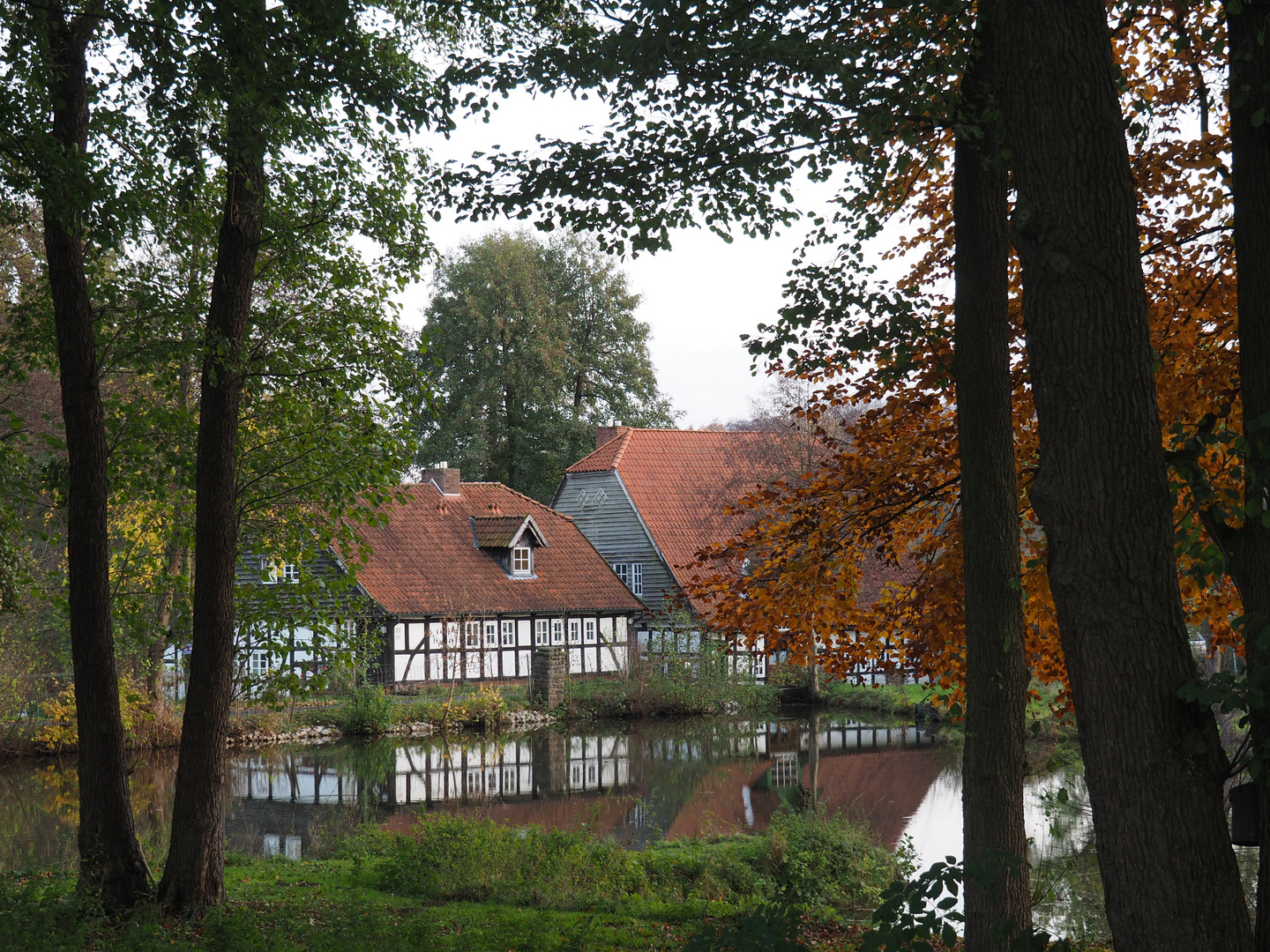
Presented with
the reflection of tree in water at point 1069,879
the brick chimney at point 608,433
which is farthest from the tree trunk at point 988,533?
the brick chimney at point 608,433

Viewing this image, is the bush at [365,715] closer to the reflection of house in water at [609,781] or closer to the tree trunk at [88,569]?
the reflection of house in water at [609,781]

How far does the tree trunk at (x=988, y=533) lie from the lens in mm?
5711

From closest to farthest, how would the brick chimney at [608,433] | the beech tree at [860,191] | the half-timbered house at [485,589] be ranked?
the beech tree at [860,191]
the half-timbered house at [485,589]
the brick chimney at [608,433]

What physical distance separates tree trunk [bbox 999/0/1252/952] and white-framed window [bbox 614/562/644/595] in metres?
31.2

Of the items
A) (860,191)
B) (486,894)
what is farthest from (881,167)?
(486,894)

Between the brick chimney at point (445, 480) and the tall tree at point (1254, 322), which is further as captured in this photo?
the brick chimney at point (445, 480)

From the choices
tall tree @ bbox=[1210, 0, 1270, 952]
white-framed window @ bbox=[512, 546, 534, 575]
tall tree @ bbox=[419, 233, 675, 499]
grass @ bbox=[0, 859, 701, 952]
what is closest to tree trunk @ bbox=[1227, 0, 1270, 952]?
tall tree @ bbox=[1210, 0, 1270, 952]

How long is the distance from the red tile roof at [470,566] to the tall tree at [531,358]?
20.9 feet

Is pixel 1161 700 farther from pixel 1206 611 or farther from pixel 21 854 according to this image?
pixel 21 854

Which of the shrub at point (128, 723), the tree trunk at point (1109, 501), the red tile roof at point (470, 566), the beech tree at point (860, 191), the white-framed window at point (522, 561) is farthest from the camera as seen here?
the white-framed window at point (522, 561)

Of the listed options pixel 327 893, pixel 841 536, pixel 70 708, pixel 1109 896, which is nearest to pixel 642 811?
pixel 327 893

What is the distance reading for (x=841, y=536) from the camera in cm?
756

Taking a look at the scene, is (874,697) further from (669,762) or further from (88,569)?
(88,569)

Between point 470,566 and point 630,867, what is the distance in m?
20.6
